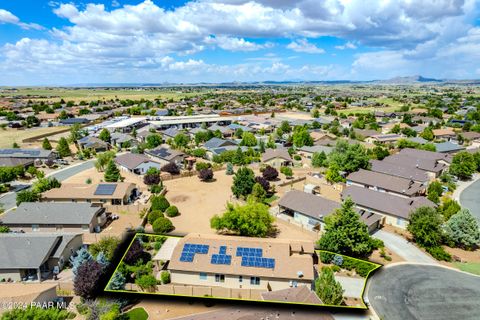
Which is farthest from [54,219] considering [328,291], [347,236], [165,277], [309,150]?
[309,150]

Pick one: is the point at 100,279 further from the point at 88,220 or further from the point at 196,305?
the point at 88,220

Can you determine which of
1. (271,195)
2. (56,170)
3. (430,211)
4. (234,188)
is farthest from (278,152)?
(56,170)

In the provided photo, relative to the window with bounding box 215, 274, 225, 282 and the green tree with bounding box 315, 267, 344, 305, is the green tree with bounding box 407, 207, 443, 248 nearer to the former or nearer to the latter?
the green tree with bounding box 315, 267, 344, 305

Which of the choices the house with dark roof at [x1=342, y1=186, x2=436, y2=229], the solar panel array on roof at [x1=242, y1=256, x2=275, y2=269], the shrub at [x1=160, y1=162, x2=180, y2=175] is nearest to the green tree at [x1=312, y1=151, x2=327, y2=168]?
the house with dark roof at [x1=342, y1=186, x2=436, y2=229]

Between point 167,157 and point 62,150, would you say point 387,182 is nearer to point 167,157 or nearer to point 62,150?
point 167,157

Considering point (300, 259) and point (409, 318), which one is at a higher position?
point (300, 259)

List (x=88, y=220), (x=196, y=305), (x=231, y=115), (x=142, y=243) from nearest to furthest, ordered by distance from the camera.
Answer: (x=196, y=305), (x=142, y=243), (x=88, y=220), (x=231, y=115)
